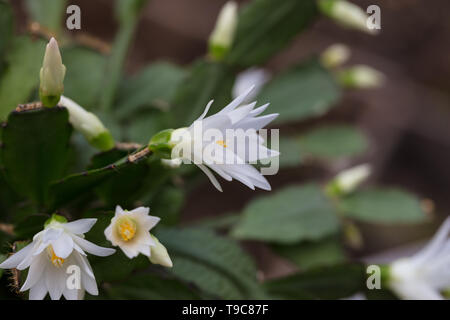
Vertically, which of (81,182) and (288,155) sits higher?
(288,155)

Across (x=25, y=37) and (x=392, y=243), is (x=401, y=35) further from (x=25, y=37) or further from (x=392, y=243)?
(x=25, y=37)

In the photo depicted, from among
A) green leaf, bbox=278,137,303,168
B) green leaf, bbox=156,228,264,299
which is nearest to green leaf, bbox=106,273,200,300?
green leaf, bbox=156,228,264,299

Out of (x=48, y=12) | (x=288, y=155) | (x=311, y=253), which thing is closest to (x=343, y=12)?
(x=288, y=155)

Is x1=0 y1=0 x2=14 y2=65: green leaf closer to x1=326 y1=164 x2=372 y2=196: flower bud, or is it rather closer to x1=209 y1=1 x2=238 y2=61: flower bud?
x1=209 y1=1 x2=238 y2=61: flower bud

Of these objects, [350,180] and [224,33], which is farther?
[350,180]

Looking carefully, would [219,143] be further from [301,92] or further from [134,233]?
[301,92]

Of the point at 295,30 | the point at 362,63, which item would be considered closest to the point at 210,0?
the point at 362,63
